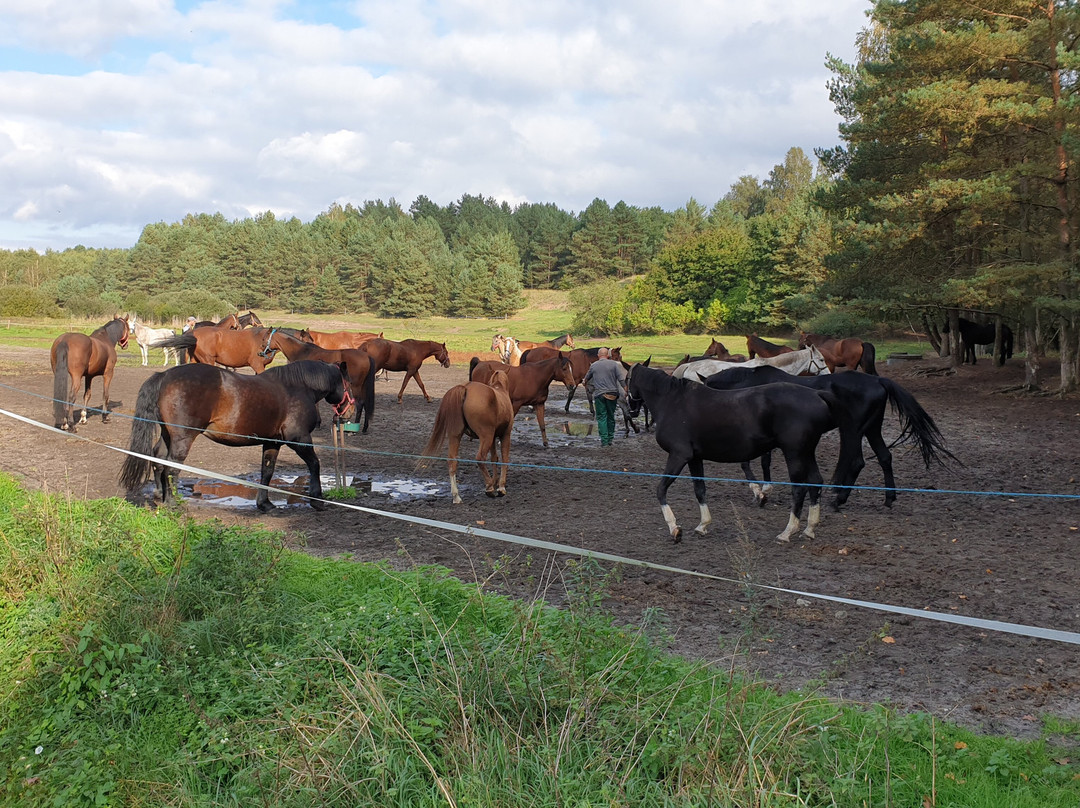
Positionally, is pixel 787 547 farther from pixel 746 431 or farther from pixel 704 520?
pixel 746 431

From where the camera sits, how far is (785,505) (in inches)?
391

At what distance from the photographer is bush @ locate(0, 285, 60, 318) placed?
60156 millimetres

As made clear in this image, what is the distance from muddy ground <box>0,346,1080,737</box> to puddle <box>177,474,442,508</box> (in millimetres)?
67

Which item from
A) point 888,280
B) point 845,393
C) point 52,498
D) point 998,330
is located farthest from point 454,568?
point 998,330

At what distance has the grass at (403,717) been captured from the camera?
3.43 meters

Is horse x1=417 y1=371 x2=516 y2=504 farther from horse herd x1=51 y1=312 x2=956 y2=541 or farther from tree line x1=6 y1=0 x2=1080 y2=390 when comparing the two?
tree line x1=6 y1=0 x2=1080 y2=390

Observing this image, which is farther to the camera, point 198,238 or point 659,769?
point 198,238

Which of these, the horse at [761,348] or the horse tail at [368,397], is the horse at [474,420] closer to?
the horse tail at [368,397]

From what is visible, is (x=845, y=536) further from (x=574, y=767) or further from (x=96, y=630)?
(x=96, y=630)

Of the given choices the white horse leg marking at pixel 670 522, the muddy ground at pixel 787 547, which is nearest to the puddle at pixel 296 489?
the muddy ground at pixel 787 547

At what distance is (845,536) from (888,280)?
1663cm

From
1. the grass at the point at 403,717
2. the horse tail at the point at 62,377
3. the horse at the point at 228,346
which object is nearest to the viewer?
the grass at the point at 403,717

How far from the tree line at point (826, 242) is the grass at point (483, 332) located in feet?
9.71

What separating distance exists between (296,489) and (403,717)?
7188mm
